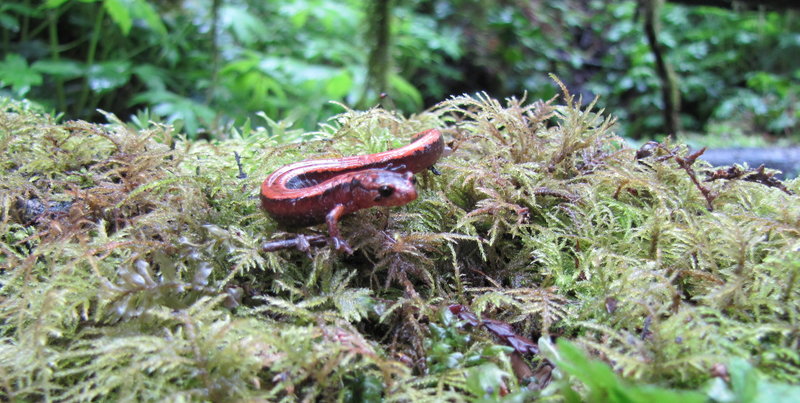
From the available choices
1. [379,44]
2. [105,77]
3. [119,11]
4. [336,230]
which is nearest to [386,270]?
[336,230]

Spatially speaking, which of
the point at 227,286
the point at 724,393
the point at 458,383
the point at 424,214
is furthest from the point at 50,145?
the point at 724,393

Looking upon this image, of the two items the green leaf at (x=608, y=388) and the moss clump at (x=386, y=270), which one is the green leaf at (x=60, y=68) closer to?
the moss clump at (x=386, y=270)

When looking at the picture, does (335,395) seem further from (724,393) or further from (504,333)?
(724,393)

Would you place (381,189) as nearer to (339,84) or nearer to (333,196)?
(333,196)

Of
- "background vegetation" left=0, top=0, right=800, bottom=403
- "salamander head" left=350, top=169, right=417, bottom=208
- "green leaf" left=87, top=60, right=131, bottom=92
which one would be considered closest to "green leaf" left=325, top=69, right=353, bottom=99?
"green leaf" left=87, top=60, right=131, bottom=92

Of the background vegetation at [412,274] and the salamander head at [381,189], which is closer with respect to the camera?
the background vegetation at [412,274]

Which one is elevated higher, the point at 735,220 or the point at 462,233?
the point at 735,220

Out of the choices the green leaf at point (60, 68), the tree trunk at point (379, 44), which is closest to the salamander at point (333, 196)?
the tree trunk at point (379, 44)
